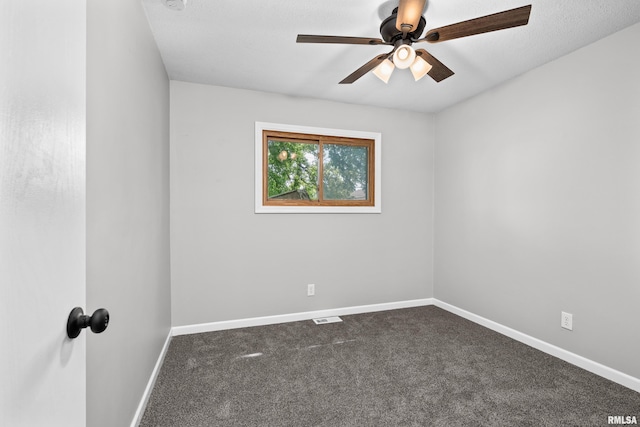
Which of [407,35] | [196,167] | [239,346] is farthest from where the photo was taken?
[196,167]

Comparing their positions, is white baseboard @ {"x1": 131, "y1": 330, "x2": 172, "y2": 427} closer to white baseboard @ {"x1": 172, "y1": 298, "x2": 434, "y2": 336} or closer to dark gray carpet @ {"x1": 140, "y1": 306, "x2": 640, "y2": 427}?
dark gray carpet @ {"x1": 140, "y1": 306, "x2": 640, "y2": 427}

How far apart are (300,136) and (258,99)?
22.4 inches

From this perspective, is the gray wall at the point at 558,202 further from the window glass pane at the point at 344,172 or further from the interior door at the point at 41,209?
the interior door at the point at 41,209

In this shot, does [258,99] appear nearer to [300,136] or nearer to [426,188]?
[300,136]

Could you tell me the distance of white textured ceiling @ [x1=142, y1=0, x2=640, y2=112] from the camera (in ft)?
6.05

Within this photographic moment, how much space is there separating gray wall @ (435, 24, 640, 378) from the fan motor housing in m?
1.42

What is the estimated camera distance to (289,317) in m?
3.19

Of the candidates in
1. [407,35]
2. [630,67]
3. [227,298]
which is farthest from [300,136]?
A: [630,67]

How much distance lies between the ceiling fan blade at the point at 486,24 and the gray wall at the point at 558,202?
1.21m

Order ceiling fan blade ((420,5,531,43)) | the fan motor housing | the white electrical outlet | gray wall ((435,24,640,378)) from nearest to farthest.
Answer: ceiling fan blade ((420,5,531,43))
the fan motor housing
gray wall ((435,24,640,378))
the white electrical outlet

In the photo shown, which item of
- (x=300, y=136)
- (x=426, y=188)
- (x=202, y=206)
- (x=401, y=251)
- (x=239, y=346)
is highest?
(x=300, y=136)

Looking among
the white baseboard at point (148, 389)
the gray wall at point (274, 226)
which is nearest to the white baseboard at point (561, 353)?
the gray wall at point (274, 226)

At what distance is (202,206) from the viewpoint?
115 inches

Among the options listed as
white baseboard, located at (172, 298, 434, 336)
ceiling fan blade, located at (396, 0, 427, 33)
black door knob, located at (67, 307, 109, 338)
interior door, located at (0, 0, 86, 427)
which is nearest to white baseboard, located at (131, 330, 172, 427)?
white baseboard, located at (172, 298, 434, 336)
